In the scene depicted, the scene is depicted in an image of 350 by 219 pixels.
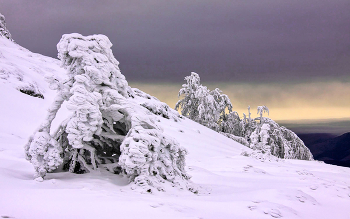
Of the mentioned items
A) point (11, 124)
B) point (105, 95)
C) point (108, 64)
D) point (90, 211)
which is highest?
point (108, 64)

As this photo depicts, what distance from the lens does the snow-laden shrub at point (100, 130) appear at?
5.54 meters

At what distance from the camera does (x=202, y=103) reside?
1127 inches

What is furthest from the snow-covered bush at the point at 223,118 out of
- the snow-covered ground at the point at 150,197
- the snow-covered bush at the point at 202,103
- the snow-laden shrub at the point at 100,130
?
the snow-laden shrub at the point at 100,130

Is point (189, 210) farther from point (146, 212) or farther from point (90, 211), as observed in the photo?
point (90, 211)

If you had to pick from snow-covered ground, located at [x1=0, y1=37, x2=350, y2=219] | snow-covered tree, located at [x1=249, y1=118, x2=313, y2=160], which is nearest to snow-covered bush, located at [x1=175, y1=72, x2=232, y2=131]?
snow-covered tree, located at [x1=249, y1=118, x2=313, y2=160]

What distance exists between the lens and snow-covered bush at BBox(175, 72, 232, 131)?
28547mm

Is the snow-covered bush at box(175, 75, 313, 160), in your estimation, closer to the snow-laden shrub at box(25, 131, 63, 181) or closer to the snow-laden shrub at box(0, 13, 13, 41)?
the snow-laden shrub at box(25, 131, 63, 181)

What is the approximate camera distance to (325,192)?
636 centimetres

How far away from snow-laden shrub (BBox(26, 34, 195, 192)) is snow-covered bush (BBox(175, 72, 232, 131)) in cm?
2138

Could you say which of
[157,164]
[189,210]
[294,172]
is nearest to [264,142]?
[294,172]

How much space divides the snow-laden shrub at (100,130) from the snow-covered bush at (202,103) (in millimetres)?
21378

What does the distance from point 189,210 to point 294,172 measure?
775 centimetres

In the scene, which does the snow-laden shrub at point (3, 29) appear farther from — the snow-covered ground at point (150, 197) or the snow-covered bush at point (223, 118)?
the snow-covered ground at point (150, 197)

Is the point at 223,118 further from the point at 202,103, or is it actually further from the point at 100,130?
the point at 100,130
